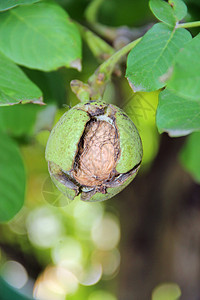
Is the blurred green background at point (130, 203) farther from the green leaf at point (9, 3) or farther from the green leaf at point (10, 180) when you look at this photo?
the green leaf at point (9, 3)

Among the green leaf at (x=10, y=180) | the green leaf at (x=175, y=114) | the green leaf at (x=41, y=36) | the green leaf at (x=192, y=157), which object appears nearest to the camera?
the green leaf at (x=175, y=114)

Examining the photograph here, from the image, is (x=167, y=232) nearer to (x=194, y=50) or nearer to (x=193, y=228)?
(x=193, y=228)

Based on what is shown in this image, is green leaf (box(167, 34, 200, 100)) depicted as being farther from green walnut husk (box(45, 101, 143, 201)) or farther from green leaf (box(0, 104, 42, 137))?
green leaf (box(0, 104, 42, 137))

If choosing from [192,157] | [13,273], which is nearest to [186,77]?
[192,157]

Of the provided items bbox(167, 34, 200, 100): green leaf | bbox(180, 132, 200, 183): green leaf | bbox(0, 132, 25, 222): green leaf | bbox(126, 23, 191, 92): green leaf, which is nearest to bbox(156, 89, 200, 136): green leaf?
bbox(126, 23, 191, 92): green leaf

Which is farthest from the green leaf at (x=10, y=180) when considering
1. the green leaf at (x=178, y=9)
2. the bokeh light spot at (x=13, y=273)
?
the bokeh light spot at (x=13, y=273)

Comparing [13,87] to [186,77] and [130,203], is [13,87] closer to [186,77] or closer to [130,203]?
[186,77]

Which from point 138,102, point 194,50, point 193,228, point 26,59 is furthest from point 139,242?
point 194,50
